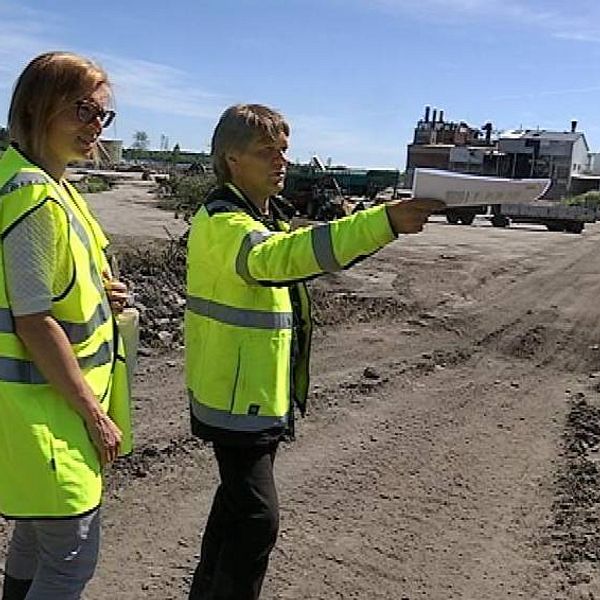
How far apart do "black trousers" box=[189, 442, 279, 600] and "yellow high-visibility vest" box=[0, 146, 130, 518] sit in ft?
2.17

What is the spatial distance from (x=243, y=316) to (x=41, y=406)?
30.8 inches

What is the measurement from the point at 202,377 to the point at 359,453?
9.72 ft

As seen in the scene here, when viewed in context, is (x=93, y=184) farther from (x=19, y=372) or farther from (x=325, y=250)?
(x=19, y=372)

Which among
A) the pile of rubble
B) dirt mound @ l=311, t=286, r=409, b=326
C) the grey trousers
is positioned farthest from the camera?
dirt mound @ l=311, t=286, r=409, b=326

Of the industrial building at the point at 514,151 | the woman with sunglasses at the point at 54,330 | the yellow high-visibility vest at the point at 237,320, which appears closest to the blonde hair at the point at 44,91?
the woman with sunglasses at the point at 54,330

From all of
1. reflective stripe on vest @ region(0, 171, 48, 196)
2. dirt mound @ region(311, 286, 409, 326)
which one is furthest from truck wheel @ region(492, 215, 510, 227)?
reflective stripe on vest @ region(0, 171, 48, 196)

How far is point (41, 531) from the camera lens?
2.39m

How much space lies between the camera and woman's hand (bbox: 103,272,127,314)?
2.60 meters

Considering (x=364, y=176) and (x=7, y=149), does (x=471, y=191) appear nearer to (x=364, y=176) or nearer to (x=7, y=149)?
(x=7, y=149)

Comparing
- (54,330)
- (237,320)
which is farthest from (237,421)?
(54,330)

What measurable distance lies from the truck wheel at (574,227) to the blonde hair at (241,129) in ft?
119

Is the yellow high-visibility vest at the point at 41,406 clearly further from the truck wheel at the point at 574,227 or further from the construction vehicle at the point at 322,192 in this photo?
the truck wheel at the point at 574,227

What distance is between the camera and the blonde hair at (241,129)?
2943mm

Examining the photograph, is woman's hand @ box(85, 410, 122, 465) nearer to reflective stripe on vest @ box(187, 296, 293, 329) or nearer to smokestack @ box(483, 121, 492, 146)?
reflective stripe on vest @ box(187, 296, 293, 329)
